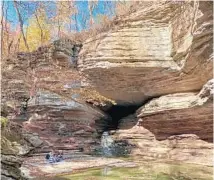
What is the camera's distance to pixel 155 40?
17.6m

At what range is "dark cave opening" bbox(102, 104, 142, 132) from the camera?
2361cm

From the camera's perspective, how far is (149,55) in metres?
17.4

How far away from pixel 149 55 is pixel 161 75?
1226mm

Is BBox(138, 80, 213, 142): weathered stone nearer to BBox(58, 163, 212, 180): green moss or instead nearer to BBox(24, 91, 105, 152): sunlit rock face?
BBox(58, 163, 212, 180): green moss

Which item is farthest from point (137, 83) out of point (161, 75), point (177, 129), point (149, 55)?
point (177, 129)

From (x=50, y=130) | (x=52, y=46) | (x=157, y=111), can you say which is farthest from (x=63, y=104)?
(x=157, y=111)

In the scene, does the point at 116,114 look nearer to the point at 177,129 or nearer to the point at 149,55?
the point at 177,129

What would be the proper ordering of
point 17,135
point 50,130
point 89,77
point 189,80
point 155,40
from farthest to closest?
point 50,130, point 89,77, point 155,40, point 189,80, point 17,135

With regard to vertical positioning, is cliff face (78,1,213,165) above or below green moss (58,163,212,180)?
above

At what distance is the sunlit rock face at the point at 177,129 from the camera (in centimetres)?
1505

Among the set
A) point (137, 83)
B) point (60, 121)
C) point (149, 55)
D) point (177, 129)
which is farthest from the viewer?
point (60, 121)

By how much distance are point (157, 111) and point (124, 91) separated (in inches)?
128

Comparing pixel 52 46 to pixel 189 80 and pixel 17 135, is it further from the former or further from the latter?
pixel 17 135

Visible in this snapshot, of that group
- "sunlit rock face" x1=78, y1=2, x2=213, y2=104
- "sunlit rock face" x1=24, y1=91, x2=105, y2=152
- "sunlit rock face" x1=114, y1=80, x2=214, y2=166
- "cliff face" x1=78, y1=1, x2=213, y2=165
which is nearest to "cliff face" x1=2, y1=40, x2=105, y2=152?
"sunlit rock face" x1=24, y1=91, x2=105, y2=152
